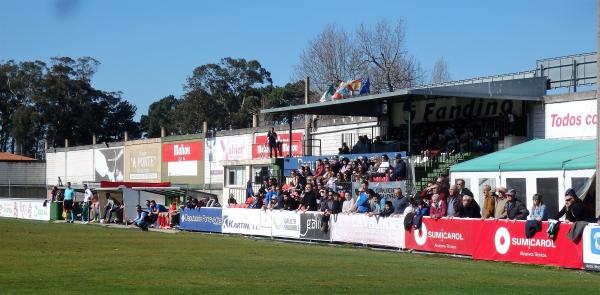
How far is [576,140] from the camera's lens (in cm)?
3188

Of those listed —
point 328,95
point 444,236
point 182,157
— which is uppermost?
point 328,95

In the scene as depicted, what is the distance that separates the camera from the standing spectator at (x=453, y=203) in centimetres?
2347

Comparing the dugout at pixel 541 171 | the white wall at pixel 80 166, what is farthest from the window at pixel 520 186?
the white wall at pixel 80 166

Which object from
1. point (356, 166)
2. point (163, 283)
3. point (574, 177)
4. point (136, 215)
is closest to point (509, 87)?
point (356, 166)

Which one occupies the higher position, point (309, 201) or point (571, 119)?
point (571, 119)

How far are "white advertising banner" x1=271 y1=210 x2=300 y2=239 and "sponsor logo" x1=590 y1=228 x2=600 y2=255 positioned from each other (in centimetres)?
1301

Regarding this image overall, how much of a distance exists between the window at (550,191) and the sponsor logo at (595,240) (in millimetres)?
8412

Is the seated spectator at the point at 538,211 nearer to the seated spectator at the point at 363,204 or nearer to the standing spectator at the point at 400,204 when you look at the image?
the standing spectator at the point at 400,204

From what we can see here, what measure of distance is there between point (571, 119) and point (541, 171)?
607 cm

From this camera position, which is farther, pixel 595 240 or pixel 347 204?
pixel 347 204

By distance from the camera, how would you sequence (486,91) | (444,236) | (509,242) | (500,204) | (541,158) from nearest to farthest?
1. (509,242)
2. (500,204)
3. (444,236)
4. (541,158)
5. (486,91)

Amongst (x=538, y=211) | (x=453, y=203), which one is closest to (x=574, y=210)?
(x=538, y=211)

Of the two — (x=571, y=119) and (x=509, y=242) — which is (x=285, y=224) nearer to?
(x=571, y=119)

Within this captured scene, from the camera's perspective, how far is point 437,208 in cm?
2405
